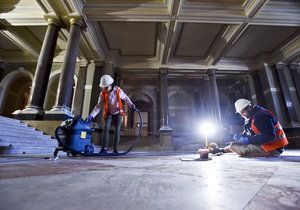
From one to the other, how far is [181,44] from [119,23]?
3.11 m

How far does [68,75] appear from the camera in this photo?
5430 millimetres

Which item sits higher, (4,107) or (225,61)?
(225,61)

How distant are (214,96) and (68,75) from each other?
23.6 ft

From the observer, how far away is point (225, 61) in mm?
9453

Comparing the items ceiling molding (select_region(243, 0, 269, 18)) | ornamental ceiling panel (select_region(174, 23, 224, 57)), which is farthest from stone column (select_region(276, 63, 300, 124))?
ceiling molding (select_region(243, 0, 269, 18))

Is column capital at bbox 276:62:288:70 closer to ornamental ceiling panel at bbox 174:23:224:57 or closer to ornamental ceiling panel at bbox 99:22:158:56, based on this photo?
ornamental ceiling panel at bbox 174:23:224:57

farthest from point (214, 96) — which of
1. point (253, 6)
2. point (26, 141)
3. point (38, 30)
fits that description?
point (38, 30)

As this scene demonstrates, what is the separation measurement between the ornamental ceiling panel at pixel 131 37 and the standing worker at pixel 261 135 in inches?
219

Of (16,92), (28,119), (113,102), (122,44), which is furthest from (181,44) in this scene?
(16,92)

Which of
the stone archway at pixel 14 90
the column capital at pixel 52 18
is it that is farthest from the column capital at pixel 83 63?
the stone archway at pixel 14 90

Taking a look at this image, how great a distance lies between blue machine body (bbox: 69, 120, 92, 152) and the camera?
254 centimetres

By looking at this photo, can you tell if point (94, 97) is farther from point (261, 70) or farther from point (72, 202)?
point (261, 70)

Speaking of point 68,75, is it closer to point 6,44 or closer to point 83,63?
point 83,63

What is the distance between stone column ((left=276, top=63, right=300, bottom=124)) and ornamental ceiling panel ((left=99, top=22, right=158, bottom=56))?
264 inches
